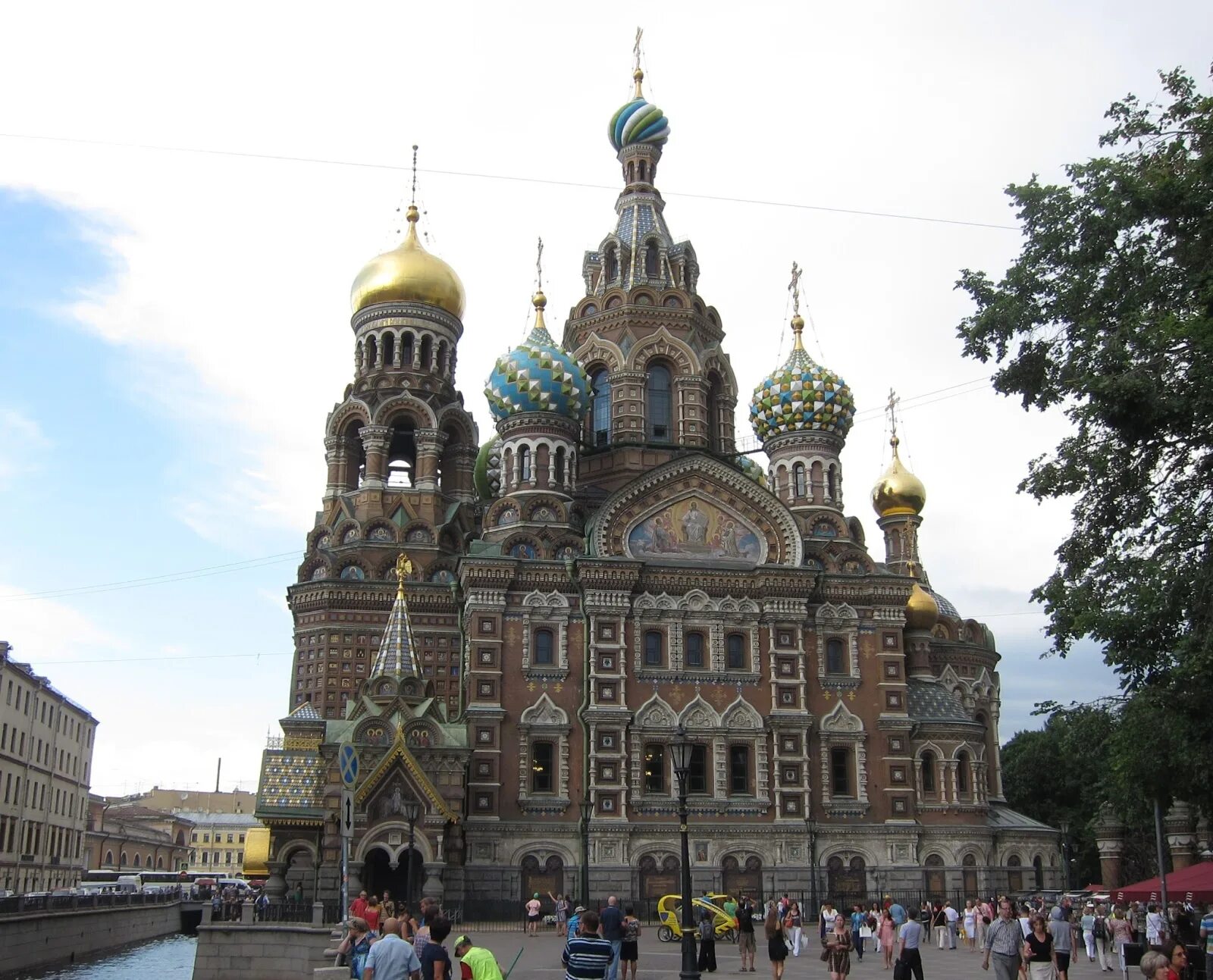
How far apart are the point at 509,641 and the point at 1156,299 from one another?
73.0 feet

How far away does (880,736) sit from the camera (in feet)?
125

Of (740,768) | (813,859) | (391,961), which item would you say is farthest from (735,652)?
(391,961)

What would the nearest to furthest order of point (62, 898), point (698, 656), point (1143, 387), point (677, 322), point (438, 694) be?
1. point (1143, 387)
2. point (62, 898)
3. point (698, 656)
4. point (438, 694)
5. point (677, 322)

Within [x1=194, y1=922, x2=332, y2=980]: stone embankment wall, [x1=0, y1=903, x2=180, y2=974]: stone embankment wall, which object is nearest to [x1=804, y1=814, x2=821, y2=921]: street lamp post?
[x1=194, y1=922, x2=332, y2=980]: stone embankment wall

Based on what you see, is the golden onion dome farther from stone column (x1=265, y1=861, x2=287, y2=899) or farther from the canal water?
the canal water

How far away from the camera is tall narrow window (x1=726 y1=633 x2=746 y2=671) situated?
37.7 m

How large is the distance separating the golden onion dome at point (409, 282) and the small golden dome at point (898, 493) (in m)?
17.4

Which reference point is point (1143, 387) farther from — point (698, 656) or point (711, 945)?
point (698, 656)

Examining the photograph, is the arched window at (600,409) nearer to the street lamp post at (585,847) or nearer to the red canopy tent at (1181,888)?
the street lamp post at (585,847)

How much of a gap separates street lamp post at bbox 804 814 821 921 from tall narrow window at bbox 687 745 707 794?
119 inches

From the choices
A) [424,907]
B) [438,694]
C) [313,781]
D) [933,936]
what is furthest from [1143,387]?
[438,694]

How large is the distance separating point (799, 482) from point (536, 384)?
8886 millimetres

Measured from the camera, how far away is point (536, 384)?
39594mm

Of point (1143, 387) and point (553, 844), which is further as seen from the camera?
point (553, 844)
